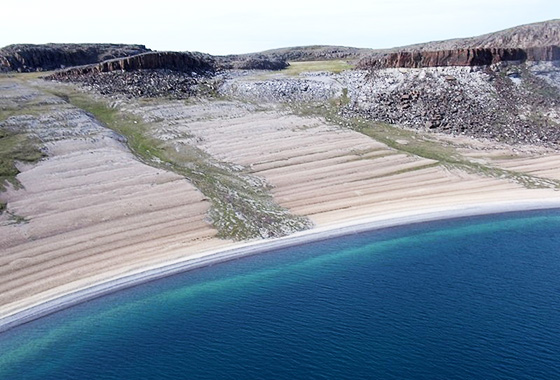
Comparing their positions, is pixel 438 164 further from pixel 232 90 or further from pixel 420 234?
pixel 232 90

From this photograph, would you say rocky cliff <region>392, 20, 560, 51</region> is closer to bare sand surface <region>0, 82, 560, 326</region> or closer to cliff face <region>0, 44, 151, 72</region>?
bare sand surface <region>0, 82, 560, 326</region>

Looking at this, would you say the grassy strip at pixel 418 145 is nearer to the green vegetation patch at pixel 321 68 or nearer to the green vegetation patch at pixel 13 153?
the green vegetation patch at pixel 321 68

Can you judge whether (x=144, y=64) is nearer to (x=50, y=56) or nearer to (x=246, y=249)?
(x=50, y=56)

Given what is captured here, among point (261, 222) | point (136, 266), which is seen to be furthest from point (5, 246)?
point (261, 222)

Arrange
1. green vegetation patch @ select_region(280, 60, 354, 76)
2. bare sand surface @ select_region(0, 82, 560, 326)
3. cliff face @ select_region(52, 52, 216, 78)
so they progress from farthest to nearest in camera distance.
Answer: green vegetation patch @ select_region(280, 60, 354, 76) < cliff face @ select_region(52, 52, 216, 78) < bare sand surface @ select_region(0, 82, 560, 326)

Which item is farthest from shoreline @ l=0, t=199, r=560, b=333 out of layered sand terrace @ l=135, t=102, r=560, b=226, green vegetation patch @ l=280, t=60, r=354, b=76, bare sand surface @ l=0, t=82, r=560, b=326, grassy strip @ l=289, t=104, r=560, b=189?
green vegetation patch @ l=280, t=60, r=354, b=76

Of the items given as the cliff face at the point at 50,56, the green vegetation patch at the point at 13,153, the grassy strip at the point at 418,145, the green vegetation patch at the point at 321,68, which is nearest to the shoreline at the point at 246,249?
the grassy strip at the point at 418,145
